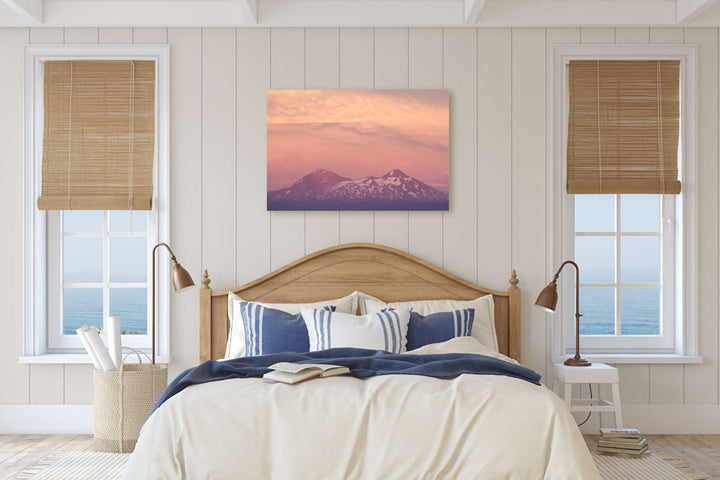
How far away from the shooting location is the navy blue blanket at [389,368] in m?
2.77

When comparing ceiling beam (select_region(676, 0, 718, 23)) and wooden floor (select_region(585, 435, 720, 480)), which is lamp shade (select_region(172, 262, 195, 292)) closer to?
wooden floor (select_region(585, 435, 720, 480))

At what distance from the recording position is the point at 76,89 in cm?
418

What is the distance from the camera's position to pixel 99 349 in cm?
368

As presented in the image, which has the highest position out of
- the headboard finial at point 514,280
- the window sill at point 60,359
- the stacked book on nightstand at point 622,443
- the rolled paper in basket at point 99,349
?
the headboard finial at point 514,280

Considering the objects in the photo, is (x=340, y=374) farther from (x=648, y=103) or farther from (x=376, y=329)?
(x=648, y=103)

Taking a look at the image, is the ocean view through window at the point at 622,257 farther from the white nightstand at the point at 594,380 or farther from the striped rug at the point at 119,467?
the striped rug at the point at 119,467

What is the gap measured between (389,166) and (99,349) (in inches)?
80.5

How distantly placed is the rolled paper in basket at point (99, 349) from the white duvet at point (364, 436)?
1326mm

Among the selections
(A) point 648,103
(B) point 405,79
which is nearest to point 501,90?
(B) point 405,79

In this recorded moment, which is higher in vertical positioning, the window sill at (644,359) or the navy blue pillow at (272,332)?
the navy blue pillow at (272,332)

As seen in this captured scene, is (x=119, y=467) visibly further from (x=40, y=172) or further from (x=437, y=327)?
(x=40, y=172)

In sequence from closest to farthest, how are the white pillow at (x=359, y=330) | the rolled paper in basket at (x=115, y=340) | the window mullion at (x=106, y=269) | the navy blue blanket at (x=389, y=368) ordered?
the navy blue blanket at (x=389, y=368) < the white pillow at (x=359, y=330) < the rolled paper in basket at (x=115, y=340) < the window mullion at (x=106, y=269)

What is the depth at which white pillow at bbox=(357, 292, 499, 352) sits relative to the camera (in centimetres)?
387

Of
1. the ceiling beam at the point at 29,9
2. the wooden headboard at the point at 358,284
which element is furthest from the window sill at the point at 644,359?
the ceiling beam at the point at 29,9
